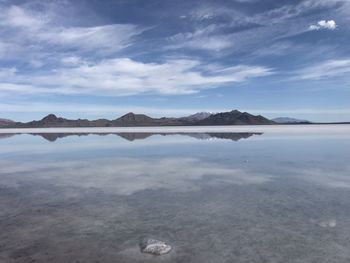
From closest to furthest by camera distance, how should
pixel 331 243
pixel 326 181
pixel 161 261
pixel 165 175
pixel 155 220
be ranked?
pixel 161 261, pixel 331 243, pixel 155 220, pixel 326 181, pixel 165 175

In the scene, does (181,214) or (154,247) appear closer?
(154,247)

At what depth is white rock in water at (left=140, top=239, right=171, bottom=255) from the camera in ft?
22.1

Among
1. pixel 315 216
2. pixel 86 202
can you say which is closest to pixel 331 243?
pixel 315 216

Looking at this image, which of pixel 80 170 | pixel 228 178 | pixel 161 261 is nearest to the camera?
pixel 161 261

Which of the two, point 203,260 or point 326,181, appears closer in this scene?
point 203,260

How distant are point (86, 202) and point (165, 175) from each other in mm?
5303

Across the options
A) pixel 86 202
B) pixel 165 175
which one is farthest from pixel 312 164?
pixel 86 202

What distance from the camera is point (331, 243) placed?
6.99 meters

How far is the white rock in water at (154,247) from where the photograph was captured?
22.1 feet

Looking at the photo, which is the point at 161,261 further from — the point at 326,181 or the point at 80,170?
the point at 80,170

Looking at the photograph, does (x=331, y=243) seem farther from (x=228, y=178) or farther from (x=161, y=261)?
(x=228, y=178)

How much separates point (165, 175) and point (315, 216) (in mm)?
7893

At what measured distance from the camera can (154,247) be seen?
686 cm

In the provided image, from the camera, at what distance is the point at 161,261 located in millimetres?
6332
